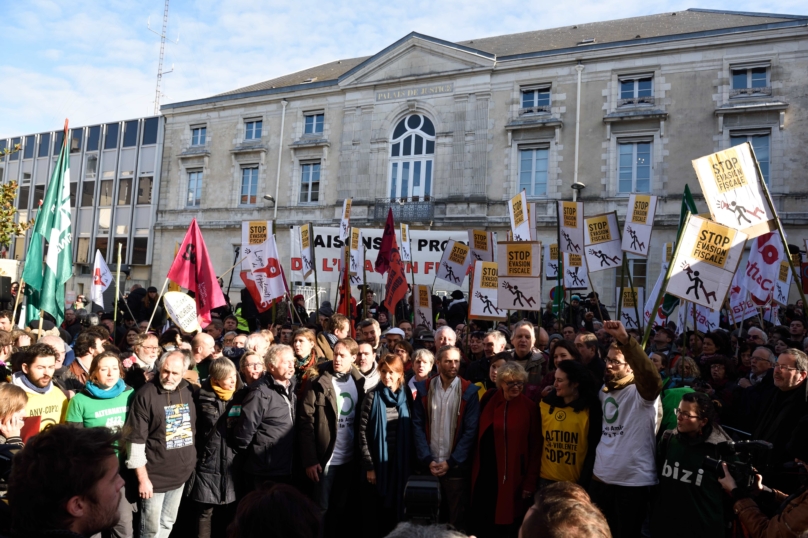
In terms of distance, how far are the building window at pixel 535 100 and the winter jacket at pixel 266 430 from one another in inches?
760

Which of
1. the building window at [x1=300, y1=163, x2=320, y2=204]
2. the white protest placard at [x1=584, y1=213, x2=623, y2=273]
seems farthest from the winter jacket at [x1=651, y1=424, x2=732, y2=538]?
the building window at [x1=300, y1=163, x2=320, y2=204]

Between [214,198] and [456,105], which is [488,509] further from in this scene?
[214,198]

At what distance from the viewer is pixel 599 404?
4676mm

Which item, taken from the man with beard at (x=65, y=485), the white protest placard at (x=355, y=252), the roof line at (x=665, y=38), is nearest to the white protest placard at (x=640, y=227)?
the white protest placard at (x=355, y=252)

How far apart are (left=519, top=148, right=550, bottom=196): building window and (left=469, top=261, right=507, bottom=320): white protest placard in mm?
12990

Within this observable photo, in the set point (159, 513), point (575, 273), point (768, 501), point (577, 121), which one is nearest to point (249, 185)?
point (577, 121)

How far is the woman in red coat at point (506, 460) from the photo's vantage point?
186 inches

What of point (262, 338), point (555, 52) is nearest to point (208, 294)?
point (262, 338)

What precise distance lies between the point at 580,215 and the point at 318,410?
6490mm

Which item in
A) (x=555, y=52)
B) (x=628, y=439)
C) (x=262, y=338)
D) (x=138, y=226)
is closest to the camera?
(x=628, y=439)

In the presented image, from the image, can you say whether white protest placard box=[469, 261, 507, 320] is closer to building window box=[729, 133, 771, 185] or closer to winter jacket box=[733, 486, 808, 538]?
winter jacket box=[733, 486, 808, 538]

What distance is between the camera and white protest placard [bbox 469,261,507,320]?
31.0 ft

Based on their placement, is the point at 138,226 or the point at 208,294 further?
the point at 138,226

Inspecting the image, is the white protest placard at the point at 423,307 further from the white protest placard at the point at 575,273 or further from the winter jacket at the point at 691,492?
the winter jacket at the point at 691,492
